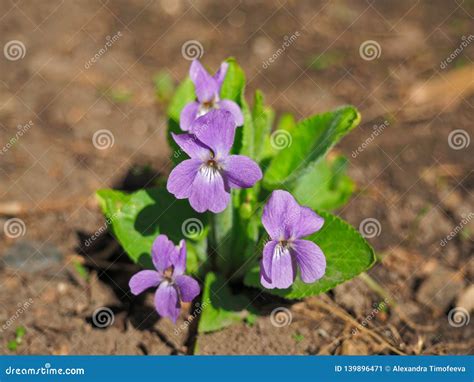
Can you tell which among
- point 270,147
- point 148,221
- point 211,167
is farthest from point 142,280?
point 270,147

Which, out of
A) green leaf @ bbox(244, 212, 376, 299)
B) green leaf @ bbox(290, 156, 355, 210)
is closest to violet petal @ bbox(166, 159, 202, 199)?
green leaf @ bbox(244, 212, 376, 299)

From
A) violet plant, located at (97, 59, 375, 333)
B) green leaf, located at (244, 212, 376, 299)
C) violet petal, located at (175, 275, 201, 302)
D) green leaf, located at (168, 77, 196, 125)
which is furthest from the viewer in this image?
green leaf, located at (168, 77, 196, 125)

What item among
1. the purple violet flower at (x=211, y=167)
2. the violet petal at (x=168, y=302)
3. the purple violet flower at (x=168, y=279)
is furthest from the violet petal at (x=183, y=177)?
the violet petal at (x=168, y=302)

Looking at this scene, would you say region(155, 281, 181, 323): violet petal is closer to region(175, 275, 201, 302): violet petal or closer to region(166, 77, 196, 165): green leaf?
region(175, 275, 201, 302): violet petal

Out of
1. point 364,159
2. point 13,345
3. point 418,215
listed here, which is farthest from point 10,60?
point 418,215

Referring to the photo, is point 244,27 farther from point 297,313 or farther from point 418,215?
point 297,313

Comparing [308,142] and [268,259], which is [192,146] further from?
[308,142]

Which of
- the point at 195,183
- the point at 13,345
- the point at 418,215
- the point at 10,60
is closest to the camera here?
the point at 195,183
